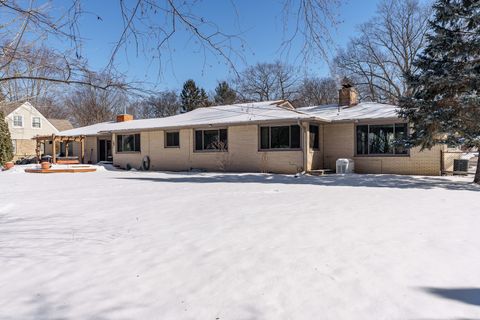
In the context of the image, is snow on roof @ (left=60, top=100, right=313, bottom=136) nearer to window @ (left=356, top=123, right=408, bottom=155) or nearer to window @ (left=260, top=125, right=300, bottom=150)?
window @ (left=260, top=125, right=300, bottom=150)

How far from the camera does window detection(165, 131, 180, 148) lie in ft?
70.3

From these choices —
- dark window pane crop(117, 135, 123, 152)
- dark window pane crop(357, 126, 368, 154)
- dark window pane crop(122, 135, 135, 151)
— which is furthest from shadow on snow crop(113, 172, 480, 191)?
dark window pane crop(117, 135, 123, 152)

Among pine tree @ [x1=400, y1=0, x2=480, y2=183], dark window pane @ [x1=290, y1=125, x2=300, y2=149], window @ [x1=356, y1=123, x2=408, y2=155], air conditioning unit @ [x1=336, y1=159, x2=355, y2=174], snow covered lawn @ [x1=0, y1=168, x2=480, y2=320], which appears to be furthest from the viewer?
dark window pane @ [x1=290, y1=125, x2=300, y2=149]

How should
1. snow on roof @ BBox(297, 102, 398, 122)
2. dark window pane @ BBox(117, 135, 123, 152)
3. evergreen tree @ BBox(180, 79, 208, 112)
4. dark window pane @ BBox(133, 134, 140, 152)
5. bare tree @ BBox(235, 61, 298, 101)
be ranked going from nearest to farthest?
1. bare tree @ BBox(235, 61, 298, 101)
2. snow on roof @ BBox(297, 102, 398, 122)
3. dark window pane @ BBox(133, 134, 140, 152)
4. dark window pane @ BBox(117, 135, 123, 152)
5. evergreen tree @ BBox(180, 79, 208, 112)

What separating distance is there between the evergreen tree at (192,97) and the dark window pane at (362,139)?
25644 millimetres

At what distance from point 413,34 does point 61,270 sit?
34721mm

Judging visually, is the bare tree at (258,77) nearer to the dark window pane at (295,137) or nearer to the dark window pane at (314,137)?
the dark window pane at (295,137)

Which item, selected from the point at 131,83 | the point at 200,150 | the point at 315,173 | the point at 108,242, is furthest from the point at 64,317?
the point at 200,150

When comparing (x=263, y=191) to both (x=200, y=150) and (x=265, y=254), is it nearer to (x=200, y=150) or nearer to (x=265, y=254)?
(x=265, y=254)

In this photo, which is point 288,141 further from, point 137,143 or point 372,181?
point 137,143

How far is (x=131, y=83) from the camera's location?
4.46 metres

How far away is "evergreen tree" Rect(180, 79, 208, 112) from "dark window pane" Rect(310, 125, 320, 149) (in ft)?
80.4

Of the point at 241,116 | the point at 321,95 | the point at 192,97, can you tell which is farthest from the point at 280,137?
the point at 192,97

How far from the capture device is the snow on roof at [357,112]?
17188mm
